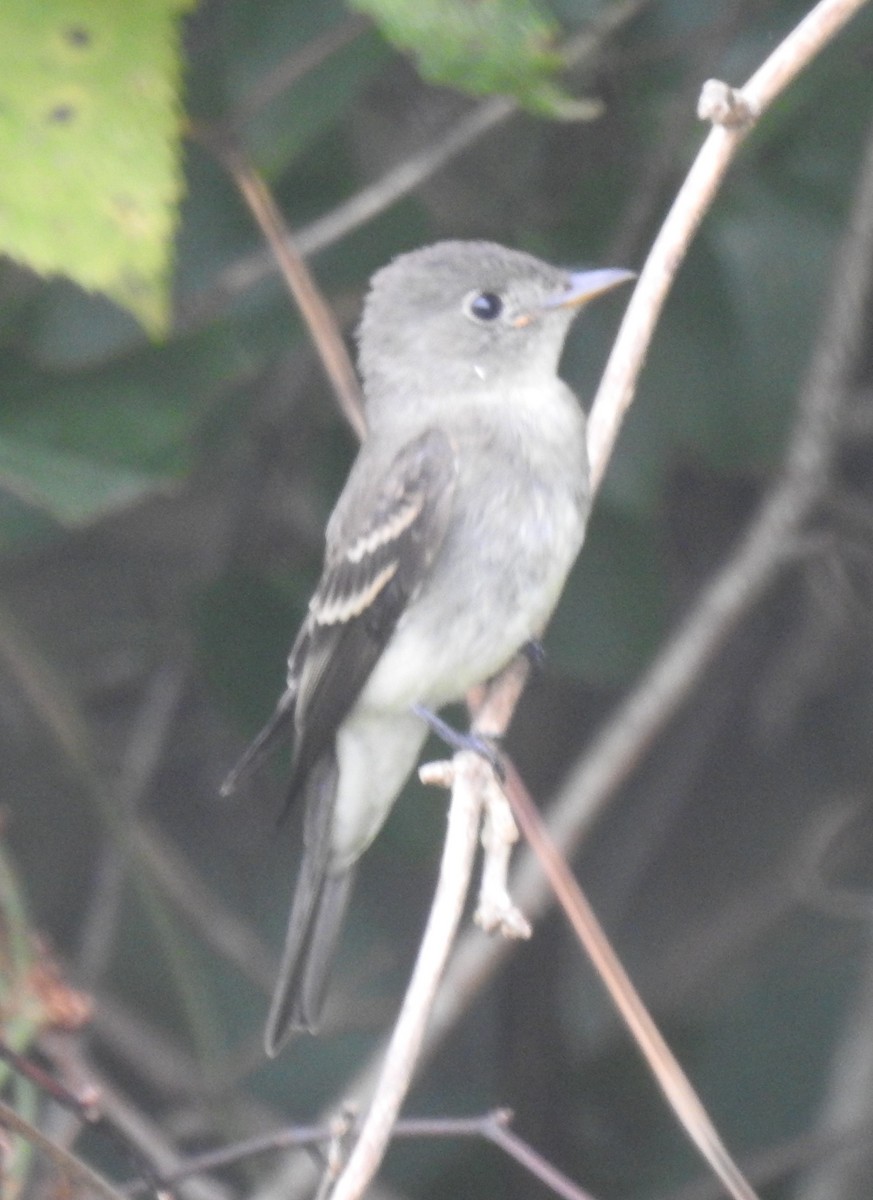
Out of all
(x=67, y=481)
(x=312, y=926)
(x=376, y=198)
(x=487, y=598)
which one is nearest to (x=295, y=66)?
(x=376, y=198)

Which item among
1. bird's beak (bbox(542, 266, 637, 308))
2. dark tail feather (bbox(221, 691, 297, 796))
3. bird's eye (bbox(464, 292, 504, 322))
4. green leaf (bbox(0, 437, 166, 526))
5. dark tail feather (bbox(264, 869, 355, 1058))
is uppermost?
bird's beak (bbox(542, 266, 637, 308))

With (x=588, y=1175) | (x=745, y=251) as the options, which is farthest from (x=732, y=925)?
(x=745, y=251)

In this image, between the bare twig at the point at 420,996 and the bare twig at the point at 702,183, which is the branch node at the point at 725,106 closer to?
the bare twig at the point at 702,183

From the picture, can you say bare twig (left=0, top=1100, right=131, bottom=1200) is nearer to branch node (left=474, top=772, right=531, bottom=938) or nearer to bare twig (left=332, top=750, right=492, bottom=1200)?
bare twig (left=332, top=750, right=492, bottom=1200)

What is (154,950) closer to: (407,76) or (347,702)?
(347,702)

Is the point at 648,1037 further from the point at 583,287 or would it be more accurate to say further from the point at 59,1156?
the point at 583,287

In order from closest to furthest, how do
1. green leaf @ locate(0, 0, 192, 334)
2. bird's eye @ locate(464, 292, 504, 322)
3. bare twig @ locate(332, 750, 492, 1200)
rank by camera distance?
bare twig @ locate(332, 750, 492, 1200) < green leaf @ locate(0, 0, 192, 334) < bird's eye @ locate(464, 292, 504, 322)

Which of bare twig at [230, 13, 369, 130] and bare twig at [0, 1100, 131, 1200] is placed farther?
bare twig at [230, 13, 369, 130]

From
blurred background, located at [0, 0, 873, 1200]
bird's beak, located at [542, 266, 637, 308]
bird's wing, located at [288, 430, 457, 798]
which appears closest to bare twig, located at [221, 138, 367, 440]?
blurred background, located at [0, 0, 873, 1200]
